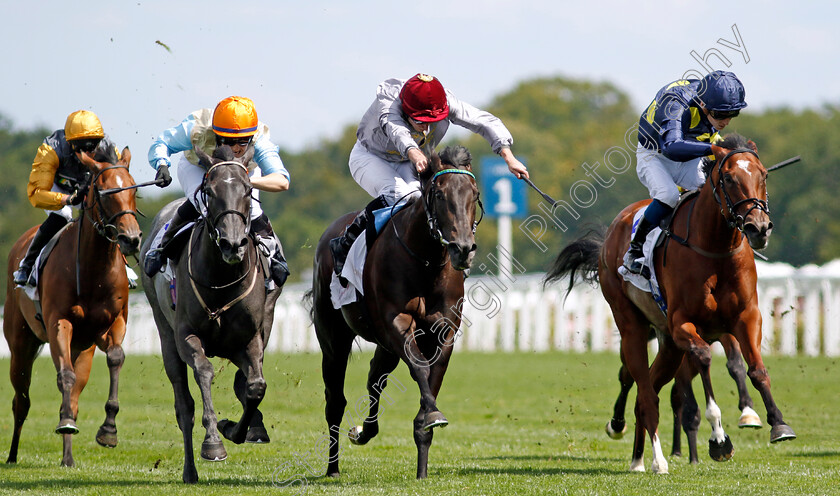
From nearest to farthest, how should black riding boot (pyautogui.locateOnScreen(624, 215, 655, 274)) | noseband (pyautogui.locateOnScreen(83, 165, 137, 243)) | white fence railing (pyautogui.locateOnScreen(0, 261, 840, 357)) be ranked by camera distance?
noseband (pyautogui.locateOnScreen(83, 165, 137, 243))
black riding boot (pyautogui.locateOnScreen(624, 215, 655, 274))
white fence railing (pyautogui.locateOnScreen(0, 261, 840, 357))

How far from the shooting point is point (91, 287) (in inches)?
318

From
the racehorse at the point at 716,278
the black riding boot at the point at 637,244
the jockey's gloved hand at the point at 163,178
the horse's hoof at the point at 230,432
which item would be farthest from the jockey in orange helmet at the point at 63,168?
the racehorse at the point at 716,278

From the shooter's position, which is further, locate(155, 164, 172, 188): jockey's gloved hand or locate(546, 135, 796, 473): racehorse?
locate(155, 164, 172, 188): jockey's gloved hand

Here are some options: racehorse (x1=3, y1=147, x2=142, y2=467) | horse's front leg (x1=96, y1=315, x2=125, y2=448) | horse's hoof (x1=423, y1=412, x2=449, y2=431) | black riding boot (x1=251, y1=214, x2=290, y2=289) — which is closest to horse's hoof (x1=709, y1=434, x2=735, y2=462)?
horse's hoof (x1=423, y1=412, x2=449, y2=431)

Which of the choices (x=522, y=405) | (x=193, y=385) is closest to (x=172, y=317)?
(x=522, y=405)

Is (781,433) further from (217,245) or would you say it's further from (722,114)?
(217,245)

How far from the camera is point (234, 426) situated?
6.95 m

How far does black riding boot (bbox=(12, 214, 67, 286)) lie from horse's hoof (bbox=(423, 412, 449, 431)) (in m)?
4.03

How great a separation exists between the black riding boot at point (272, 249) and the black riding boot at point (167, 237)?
45cm

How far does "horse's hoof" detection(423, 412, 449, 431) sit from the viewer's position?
19.6 feet

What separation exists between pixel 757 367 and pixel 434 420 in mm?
1931

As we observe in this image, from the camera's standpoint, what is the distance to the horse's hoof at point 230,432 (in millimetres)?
6859

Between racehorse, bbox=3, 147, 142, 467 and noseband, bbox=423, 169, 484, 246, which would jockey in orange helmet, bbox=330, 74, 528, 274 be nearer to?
noseband, bbox=423, 169, 484, 246

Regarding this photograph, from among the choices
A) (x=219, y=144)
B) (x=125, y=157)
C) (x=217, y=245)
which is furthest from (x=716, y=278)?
(x=125, y=157)
